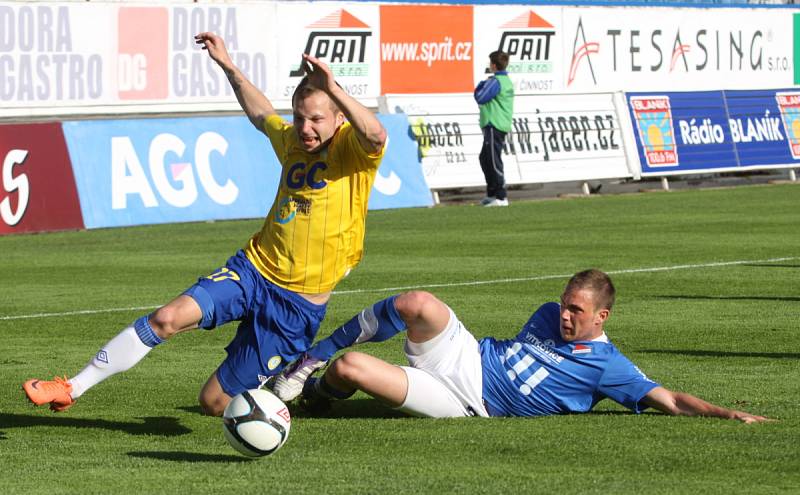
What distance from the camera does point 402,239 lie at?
61.9ft

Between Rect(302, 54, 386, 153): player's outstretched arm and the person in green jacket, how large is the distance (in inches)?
663

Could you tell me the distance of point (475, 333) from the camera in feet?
36.4

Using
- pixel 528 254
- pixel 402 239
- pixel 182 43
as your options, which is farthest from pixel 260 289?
pixel 182 43

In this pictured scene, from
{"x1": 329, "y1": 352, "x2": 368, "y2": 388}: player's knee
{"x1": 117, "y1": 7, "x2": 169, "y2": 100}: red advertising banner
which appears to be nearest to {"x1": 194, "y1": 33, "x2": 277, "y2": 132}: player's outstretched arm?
{"x1": 329, "y1": 352, "x2": 368, "y2": 388}: player's knee

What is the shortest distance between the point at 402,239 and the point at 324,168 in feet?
36.3

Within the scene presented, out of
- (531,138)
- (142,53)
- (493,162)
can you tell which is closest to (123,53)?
(142,53)

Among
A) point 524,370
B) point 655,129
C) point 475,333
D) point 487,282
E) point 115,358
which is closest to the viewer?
point 115,358

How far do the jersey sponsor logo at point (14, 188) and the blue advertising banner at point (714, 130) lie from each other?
A: 11.6 meters

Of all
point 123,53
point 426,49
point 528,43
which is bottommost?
point 123,53

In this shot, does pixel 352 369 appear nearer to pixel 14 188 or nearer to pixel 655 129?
pixel 14 188

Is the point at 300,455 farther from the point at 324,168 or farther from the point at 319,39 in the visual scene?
the point at 319,39

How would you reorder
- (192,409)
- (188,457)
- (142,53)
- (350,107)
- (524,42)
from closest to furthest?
(188,457), (350,107), (192,409), (142,53), (524,42)

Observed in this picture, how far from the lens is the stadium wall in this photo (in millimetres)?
21031

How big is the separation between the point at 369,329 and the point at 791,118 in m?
24.3
